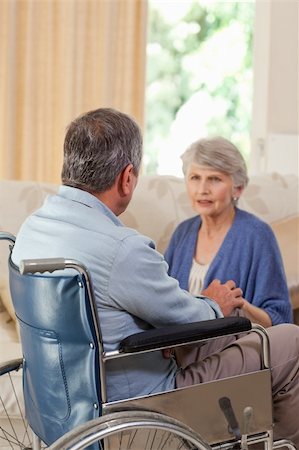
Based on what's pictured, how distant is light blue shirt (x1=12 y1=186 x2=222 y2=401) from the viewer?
1.84 meters

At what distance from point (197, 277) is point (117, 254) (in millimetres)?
1037

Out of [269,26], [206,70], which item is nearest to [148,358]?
[269,26]

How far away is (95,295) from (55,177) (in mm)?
2710

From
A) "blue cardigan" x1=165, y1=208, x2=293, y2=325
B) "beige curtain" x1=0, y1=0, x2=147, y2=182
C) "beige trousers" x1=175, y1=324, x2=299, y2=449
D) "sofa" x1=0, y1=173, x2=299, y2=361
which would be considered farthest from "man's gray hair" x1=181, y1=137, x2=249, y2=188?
"beige curtain" x1=0, y1=0, x2=147, y2=182

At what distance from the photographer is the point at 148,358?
193 cm

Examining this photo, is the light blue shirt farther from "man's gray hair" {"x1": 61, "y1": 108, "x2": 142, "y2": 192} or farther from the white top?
the white top

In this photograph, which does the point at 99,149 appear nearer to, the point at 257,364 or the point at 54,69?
the point at 257,364

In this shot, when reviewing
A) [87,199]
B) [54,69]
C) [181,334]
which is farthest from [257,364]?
[54,69]

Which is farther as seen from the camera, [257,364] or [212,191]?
[212,191]

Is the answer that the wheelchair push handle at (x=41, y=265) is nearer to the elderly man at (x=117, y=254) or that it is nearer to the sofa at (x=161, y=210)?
the elderly man at (x=117, y=254)

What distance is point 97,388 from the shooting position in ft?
5.84

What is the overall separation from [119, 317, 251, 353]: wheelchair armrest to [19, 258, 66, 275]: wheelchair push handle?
0.24m

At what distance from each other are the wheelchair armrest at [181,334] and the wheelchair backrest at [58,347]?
0.08 metres

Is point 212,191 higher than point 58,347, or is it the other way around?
point 212,191
